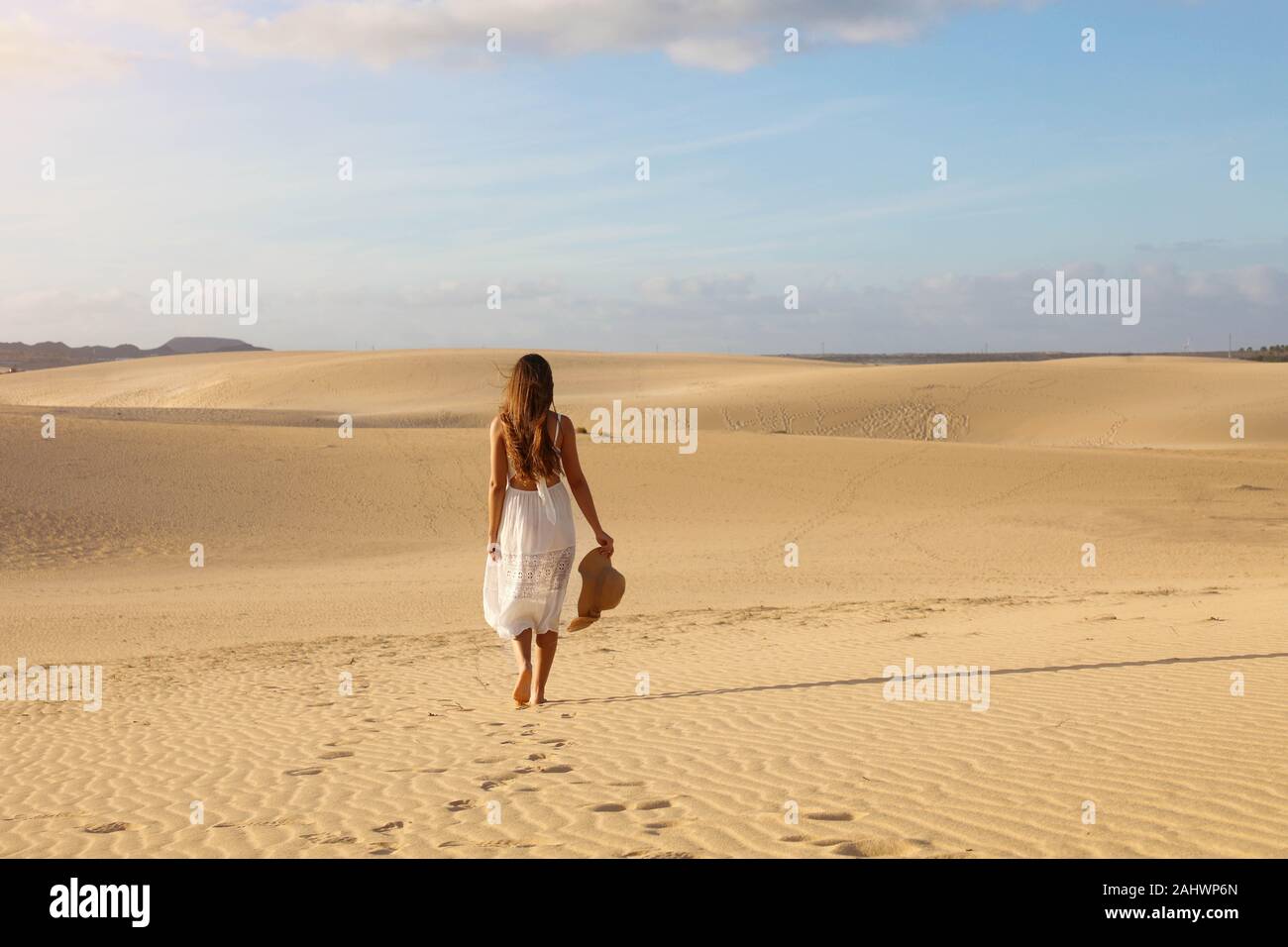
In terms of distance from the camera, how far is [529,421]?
7.64m

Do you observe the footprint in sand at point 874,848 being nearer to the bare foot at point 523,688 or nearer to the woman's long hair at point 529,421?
the woman's long hair at point 529,421

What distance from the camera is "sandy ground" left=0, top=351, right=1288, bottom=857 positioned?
18.2ft

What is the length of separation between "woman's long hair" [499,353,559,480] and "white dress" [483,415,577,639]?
0.10m

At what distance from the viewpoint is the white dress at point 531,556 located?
25.7 feet

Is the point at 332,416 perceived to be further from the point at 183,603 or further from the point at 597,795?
the point at 597,795

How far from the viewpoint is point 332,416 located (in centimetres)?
4853

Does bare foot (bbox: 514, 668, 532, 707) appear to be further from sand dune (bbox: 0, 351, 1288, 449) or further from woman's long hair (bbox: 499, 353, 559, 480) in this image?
sand dune (bbox: 0, 351, 1288, 449)

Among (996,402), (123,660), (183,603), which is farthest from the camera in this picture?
(996,402)

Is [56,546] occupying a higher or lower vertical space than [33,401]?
lower

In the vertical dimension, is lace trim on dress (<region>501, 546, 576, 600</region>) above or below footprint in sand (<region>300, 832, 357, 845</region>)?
above

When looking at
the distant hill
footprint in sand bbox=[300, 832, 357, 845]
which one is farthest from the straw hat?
the distant hill

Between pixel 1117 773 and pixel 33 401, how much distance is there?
72909 mm

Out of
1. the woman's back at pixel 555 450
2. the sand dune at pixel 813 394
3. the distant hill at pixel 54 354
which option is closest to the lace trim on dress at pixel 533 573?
the woman's back at pixel 555 450
